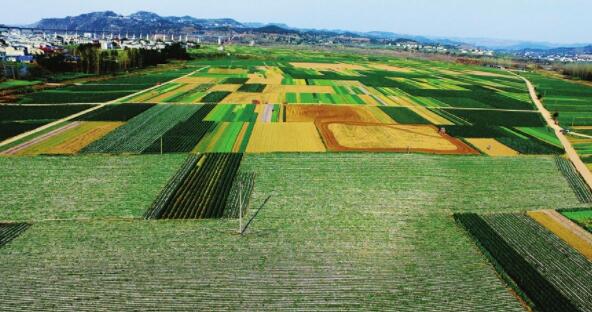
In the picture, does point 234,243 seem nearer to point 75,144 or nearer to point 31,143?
point 75,144

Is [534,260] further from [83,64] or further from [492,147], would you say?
[83,64]

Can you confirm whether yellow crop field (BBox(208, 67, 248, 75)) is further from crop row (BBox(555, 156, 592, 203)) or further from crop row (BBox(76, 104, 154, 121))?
crop row (BBox(555, 156, 592, 203))

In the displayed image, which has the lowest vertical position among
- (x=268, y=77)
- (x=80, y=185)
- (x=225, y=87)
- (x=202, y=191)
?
(x=80, y=185)

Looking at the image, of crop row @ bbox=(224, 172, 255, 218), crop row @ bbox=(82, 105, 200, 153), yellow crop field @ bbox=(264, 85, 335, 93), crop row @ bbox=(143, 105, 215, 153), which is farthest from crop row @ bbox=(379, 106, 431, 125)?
crop row @ bbox=(224, 172, 255, 218)

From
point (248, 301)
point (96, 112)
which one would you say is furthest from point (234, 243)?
point (96, 112)

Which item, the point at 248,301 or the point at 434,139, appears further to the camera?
the point at 434,139

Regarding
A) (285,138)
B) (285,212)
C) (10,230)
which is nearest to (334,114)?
(285,138)
